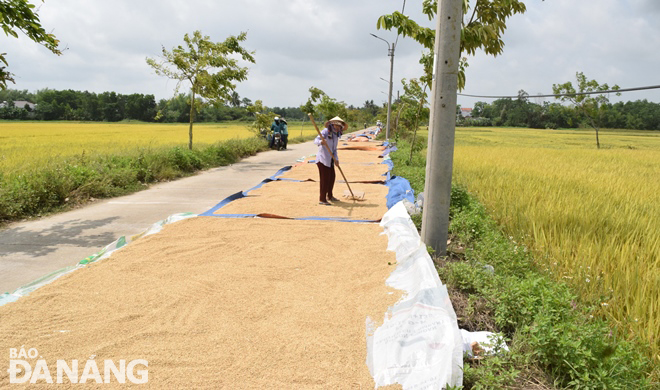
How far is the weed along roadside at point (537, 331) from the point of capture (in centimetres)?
207

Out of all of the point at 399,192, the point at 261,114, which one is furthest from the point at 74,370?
the point at 261,114

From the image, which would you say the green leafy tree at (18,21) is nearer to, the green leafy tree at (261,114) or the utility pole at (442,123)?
the utility pole at (442,123)

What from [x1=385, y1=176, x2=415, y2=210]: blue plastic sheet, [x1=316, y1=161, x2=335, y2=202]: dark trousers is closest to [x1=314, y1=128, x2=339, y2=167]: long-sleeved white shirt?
[x1=316, y1=161, x2=335, y2=202]: dark trousers

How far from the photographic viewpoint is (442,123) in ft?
13.0

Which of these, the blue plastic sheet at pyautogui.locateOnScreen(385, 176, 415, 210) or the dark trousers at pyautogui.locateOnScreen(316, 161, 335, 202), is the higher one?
the dark trousers at pyautogui.locateOnScreen(316, 161, 335, 202)

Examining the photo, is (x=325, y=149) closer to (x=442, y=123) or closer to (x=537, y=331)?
(x=442, y=123)

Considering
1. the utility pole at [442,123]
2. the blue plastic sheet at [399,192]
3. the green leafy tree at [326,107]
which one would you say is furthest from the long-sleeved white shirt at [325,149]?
the green leafy tree at [326,107]

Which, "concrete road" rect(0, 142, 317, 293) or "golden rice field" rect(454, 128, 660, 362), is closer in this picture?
"golden rice field" rect(454, 128, 660, 362)

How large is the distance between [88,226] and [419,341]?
197 inches

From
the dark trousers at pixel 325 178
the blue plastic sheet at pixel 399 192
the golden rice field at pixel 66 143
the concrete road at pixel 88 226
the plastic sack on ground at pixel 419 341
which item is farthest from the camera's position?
the golden rice field at pixel 66 143

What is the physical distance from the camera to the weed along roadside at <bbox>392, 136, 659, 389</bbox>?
207cm

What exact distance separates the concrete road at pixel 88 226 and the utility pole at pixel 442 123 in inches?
142

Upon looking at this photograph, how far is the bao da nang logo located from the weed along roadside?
1776 mm

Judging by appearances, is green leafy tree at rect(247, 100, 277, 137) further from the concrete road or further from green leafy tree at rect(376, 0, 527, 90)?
green leafy tree at rect(376, 0, 527, 90)
